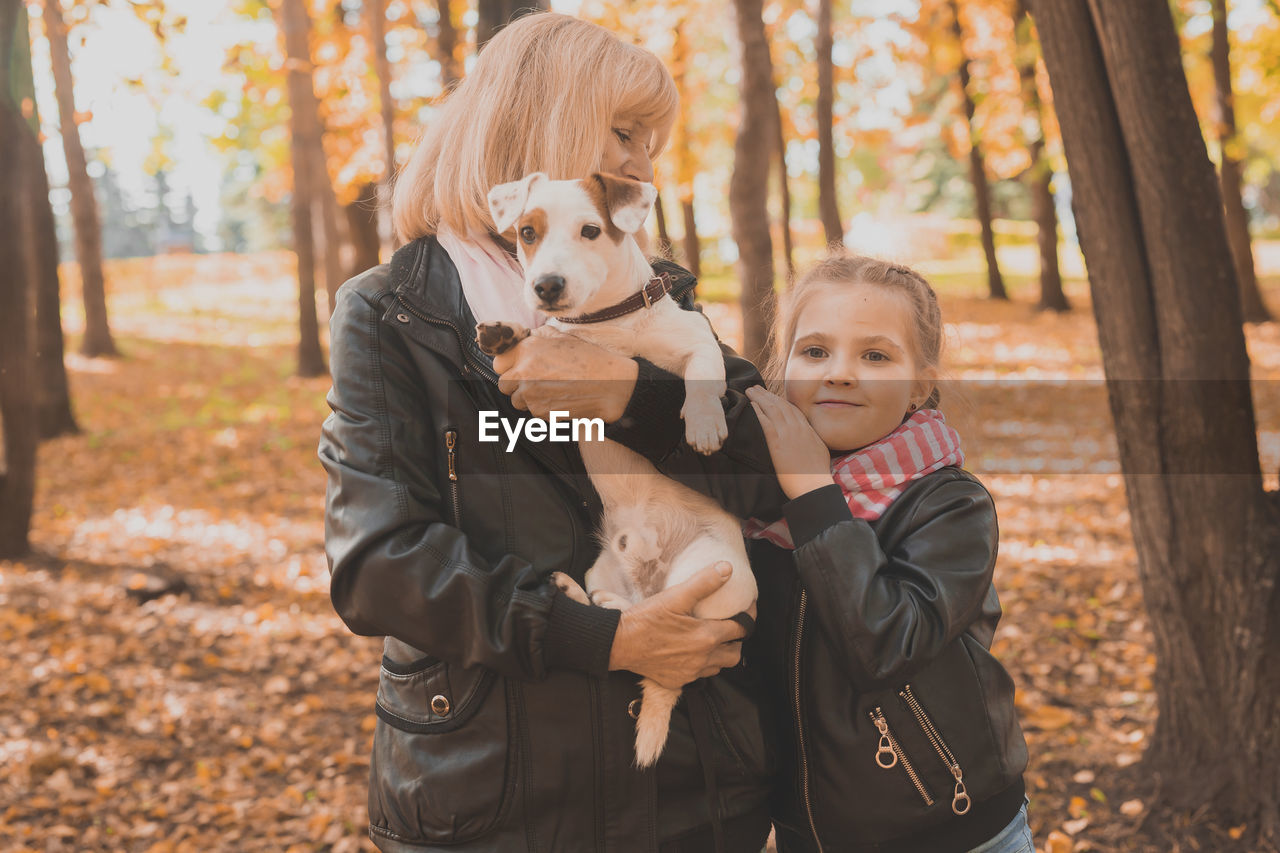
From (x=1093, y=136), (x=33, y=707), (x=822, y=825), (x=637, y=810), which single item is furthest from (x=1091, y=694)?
(x=33, y=707)

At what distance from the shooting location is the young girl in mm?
2070

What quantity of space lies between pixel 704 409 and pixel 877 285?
0.65 m

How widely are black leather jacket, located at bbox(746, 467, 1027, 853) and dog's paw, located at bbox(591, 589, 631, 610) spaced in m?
0.40

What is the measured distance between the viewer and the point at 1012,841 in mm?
2262

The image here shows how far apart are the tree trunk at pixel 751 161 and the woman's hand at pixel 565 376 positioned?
6.86 meters

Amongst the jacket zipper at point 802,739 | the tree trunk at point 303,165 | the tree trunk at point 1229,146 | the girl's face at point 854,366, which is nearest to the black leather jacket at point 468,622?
the jacket zipper at point 802,739

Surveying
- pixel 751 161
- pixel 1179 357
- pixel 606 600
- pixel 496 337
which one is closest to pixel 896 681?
pixel 606 600

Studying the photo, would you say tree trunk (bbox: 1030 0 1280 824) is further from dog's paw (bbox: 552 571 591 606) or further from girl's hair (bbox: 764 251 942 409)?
dog's paw (bbox: 552 571 591 606)

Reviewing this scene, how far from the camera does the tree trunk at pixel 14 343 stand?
7.38m

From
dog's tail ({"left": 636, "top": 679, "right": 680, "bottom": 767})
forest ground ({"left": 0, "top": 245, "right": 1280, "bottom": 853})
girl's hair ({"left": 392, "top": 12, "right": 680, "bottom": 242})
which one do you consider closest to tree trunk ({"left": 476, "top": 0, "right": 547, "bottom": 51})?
forest ground ({"left": 0, "top": 245, "right": 1280, "bottom": 853})

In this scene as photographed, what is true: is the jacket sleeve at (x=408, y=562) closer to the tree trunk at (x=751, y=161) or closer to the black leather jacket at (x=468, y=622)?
the black leather jacket at (x=468, y=622)

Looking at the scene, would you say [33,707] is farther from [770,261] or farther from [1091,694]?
[770,261]

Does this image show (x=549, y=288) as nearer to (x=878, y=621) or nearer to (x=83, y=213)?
(x=878, y=621)

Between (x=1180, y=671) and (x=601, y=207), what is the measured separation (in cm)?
314
